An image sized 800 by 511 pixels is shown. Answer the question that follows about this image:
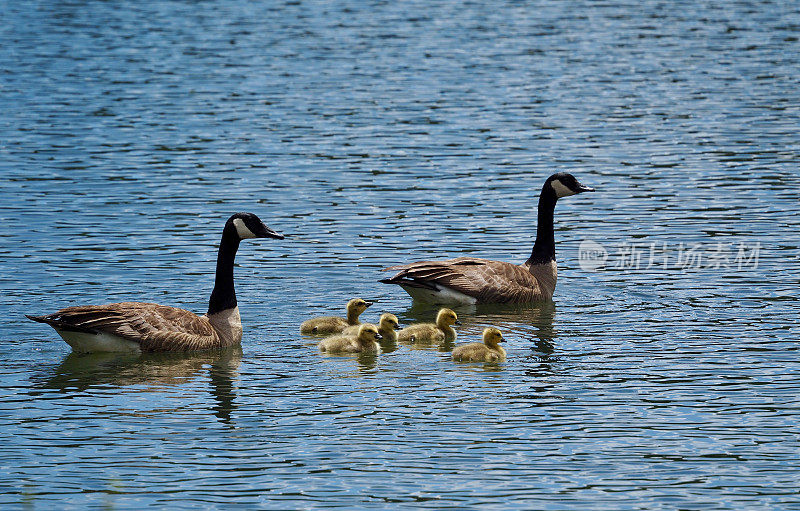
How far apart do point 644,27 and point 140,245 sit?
35709 mm

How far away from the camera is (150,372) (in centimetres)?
1812

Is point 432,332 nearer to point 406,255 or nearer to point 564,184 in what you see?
point 406,255

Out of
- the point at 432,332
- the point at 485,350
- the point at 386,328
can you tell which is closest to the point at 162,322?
the point at 386,328

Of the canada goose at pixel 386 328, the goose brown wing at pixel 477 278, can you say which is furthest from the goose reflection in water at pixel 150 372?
the goose brown wing at pixel 477 278

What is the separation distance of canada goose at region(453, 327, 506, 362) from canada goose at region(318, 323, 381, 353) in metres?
1.16

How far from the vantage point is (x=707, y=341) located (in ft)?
63.2

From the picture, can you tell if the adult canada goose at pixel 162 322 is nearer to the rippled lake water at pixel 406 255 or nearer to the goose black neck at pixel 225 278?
the goose black neck at pixel 225 278

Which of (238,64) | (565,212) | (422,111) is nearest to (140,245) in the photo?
(565,212)

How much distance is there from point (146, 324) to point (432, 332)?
3.89 meters

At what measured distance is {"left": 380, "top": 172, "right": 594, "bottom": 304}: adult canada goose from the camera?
71.7ft

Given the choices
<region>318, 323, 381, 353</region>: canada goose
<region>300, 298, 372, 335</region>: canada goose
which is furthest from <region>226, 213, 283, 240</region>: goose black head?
<region>318, 323, 381, 353</region>: canada goose

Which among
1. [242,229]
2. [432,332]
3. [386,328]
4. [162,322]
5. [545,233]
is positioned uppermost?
[242,229]

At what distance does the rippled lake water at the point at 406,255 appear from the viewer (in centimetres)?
1426

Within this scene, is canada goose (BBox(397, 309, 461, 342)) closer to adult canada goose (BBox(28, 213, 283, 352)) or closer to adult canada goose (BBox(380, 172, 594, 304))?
adult canada goose (BBox(380, 172, 594, 304))
